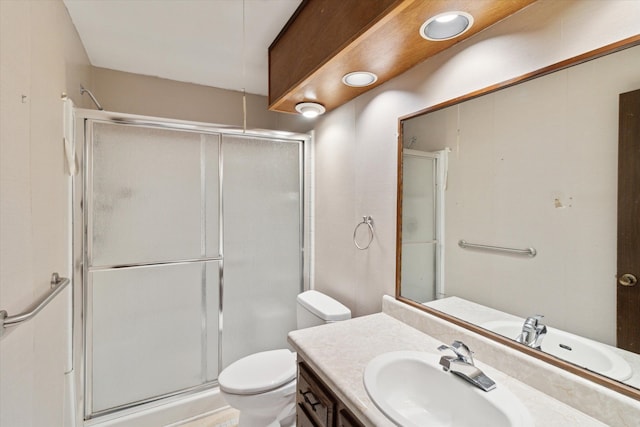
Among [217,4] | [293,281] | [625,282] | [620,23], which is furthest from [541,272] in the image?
[217,4]

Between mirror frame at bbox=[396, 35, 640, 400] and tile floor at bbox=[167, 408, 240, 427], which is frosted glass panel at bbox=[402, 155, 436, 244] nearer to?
mirror frame at bbox=[396, 35, 640, 400]

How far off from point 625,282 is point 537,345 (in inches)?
12.1

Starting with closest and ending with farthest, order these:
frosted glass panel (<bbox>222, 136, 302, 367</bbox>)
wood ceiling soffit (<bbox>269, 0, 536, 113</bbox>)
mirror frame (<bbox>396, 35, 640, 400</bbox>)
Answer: mirror frame (<bbox>396, 35, 640, 400</bbox>) → wood ceiling soffit (<bbox>269, 0, 536, 113</bbox>) → frosted glass panel (<bbox>222, 136, 302, 367</bbox>)

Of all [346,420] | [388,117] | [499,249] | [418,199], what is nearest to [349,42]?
[388,117]

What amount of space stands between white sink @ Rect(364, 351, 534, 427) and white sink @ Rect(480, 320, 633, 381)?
0.21 m

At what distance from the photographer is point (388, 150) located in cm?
155

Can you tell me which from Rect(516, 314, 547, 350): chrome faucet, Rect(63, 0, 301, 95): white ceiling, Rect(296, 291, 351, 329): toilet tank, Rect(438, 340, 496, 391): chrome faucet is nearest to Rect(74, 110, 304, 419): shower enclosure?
Rect(296, 291, 351, 329): toilet tank

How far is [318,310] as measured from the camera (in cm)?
178

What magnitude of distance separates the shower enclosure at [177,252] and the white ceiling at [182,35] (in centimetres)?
53

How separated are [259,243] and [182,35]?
4.89 ft

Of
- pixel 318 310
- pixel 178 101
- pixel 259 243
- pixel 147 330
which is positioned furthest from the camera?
pixel 178 101

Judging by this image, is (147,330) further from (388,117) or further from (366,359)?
(388,117)

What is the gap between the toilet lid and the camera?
153cm

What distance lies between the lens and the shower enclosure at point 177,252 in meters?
1.74
